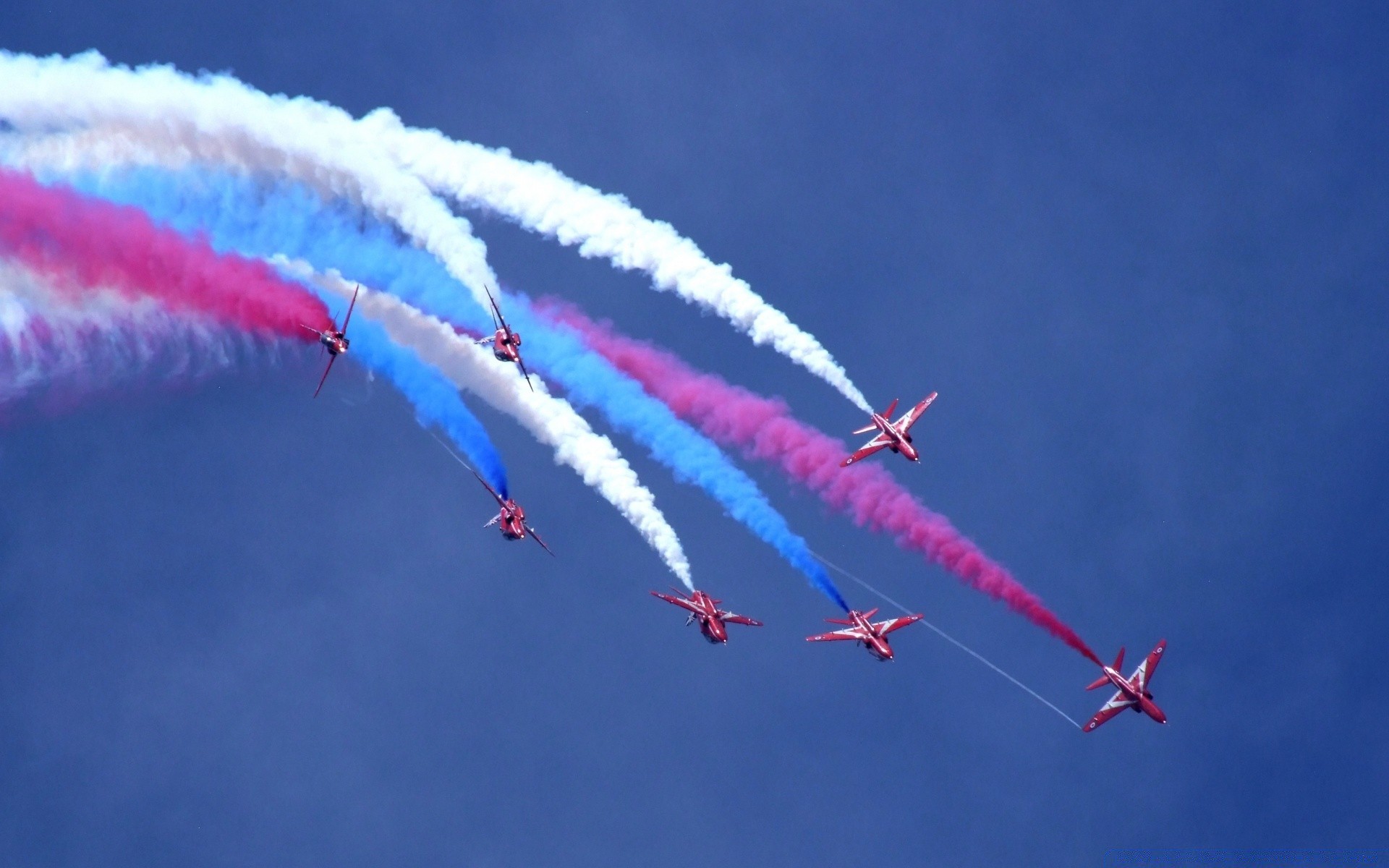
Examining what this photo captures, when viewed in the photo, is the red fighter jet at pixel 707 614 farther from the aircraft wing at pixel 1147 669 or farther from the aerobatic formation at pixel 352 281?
the aircraft wing at pixel 1147 669

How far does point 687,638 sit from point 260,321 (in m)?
30.9

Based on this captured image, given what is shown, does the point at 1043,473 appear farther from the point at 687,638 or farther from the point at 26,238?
the point at 26,238

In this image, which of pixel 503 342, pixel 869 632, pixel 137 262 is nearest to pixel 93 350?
pixel 137 262

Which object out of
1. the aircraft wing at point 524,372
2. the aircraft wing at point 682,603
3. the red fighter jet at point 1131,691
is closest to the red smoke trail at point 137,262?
the aircraft wing at point 524,372

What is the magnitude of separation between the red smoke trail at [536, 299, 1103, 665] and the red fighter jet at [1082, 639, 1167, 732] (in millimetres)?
2409

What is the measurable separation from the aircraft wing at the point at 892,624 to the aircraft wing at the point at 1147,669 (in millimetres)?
9538

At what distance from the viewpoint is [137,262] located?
2601 inches

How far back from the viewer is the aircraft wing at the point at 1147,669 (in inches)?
3091

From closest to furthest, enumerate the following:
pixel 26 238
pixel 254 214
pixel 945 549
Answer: pixel 26 238 < pixel 254 214 < pixel 945 549

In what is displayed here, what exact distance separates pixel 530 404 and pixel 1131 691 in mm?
27096

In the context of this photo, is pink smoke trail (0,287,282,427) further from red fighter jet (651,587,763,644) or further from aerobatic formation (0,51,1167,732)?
red fighter jet (651,587,763,644)

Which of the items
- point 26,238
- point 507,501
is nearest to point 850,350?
point 507,501

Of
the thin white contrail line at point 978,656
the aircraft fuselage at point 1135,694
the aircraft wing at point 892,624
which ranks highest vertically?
the thin white contrail line at point 978,656

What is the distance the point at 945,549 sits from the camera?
76.3 m
